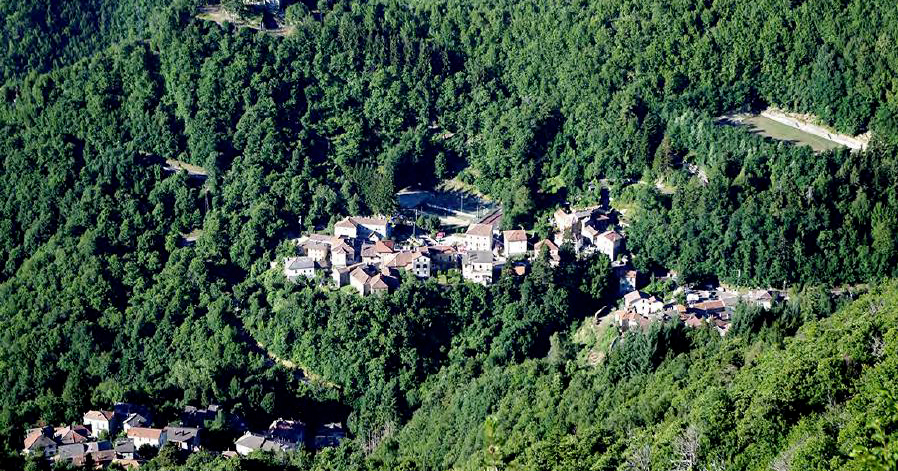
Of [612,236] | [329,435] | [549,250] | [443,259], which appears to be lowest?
[329,435]

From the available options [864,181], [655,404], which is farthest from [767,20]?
[655,404]

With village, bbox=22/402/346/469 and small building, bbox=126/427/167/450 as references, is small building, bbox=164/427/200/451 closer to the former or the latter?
village, bbox=22/402/346/469

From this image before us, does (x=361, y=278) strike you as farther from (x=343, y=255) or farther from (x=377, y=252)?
(x=377, y=252)

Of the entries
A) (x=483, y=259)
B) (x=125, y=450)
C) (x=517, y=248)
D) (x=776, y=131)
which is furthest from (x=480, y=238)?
(x=125, y=450)

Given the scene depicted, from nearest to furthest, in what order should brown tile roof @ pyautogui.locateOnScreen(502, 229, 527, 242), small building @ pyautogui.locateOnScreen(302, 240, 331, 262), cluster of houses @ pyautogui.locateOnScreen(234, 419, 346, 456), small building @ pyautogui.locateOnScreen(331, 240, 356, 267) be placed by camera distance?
cluster of houses @ pyautogui.locateOnScreen(234, 419, 346, 456) < small building @ pyautogui.locateOnScreen(331, 240, 356, 267) < small building @ pyautogui.locateOnScreen(302, 240, 331, 262) < brown tile roof @ pyautogui.locateOnScreen(502, 229, 527, 242)

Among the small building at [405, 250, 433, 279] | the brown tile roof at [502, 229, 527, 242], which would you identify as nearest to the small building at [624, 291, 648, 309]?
the brown tile roof at [502, 229, 527, 242]

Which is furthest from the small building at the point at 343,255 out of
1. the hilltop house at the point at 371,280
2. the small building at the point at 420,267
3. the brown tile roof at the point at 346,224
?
the small building at the point at 420,267
